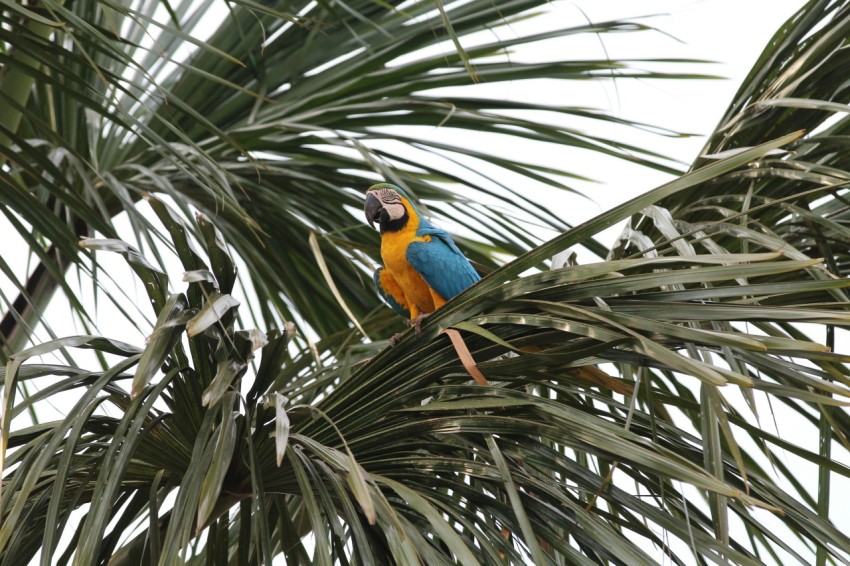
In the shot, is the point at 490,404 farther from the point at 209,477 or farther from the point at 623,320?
the point at 209,477

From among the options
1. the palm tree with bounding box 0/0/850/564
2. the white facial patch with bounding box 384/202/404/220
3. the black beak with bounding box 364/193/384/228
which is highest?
the black beak with bounding box 364/193/384/228

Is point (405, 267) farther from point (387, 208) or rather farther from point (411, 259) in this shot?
point (387, 208)

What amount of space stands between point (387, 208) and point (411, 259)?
141 mm

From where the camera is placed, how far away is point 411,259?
1915 millimetres

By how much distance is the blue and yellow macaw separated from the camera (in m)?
1.91

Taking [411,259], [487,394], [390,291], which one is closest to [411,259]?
[411,259]

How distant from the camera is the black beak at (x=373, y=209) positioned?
197 cm

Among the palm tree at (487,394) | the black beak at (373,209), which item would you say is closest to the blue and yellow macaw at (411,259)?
the black beak at (373,209)

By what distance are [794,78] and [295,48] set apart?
121cm

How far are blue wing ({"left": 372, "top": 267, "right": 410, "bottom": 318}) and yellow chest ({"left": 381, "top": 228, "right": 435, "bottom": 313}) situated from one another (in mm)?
20

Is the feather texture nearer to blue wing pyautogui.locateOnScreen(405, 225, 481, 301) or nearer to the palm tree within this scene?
blue wing pyautogui.locateOnScreen(405, 225, 481, 301)

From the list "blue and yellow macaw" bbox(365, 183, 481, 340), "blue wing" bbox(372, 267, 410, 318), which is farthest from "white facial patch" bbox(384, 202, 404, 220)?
"blue wing" bbox(372, 267, 410, 318)

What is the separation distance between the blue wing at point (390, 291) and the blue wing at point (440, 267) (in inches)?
3.9

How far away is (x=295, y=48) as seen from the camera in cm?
223
